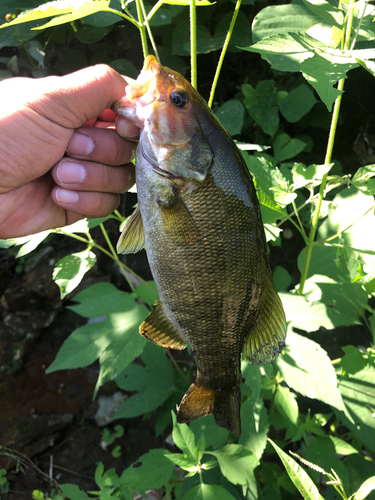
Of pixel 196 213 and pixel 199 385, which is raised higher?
pixel 196 213

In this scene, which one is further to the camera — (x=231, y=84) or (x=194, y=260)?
(x=231, y=84)

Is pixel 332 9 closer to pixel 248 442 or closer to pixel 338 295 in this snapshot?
pixel 338 295

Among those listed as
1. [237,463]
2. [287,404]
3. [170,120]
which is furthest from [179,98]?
[237,463]

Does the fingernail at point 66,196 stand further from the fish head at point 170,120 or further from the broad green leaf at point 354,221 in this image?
the broad green leaf at point 354,221

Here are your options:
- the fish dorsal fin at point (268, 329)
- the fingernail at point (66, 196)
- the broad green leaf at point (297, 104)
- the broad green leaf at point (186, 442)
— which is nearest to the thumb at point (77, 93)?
the fingernail at point (66, 196)

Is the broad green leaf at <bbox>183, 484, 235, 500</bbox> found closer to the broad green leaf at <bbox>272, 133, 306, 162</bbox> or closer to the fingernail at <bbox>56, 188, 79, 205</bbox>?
the fingernail at <bbox>56, 188, 79, 205</bbox>

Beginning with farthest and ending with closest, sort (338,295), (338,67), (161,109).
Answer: (338,295), (161,109), (338,67)

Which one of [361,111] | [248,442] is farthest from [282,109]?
[248,442]
